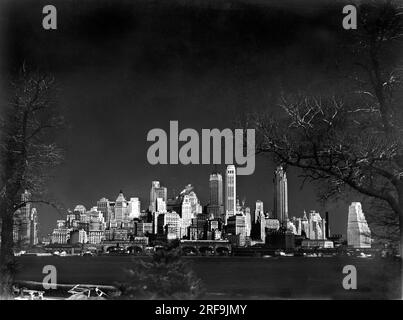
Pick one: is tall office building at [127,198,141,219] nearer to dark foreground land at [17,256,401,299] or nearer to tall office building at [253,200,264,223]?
dark foreground land at [17,256,401,299]

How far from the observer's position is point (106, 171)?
271 inches

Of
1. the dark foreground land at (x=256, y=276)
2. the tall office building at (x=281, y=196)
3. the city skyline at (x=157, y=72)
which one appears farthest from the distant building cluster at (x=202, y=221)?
the dark foreground land at (x=256, y=276)

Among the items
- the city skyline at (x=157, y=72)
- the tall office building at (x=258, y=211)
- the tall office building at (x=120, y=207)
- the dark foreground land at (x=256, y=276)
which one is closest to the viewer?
the dark foreground land at (x=256, y=276)

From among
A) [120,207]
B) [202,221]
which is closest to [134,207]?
[120,207]

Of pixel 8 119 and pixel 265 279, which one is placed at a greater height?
pixel 8 119

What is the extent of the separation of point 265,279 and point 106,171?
83.7 inches

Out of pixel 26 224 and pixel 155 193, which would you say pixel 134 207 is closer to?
pixel 155 193

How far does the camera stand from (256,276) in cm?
668

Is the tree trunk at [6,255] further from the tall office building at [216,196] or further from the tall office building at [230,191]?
the tall office building at [230,191]

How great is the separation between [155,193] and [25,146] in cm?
155

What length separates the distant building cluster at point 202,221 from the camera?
22.5 ft
